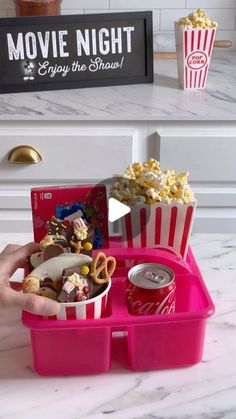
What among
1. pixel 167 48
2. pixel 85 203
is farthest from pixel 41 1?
pixel 85 203

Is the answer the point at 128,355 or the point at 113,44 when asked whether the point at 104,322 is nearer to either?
the point at 128,355

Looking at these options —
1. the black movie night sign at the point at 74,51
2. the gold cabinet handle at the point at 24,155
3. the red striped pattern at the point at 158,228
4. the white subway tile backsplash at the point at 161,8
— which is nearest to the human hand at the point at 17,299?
the red striped pattern at the point at 158,228

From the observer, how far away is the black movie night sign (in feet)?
6.15

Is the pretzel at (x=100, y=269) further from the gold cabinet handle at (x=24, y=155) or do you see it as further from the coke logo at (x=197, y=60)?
the coke logo at (x=197, y=60)

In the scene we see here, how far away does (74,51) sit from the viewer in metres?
1.91

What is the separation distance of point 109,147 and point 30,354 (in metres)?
1.02

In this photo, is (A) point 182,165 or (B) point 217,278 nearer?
(B) point 217,278

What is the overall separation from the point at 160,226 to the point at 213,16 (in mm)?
1598

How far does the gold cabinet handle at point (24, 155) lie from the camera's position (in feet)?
5.95

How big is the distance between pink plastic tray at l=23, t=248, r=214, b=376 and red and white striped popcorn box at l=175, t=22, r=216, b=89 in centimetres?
116

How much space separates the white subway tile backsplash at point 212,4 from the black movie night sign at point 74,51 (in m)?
0.43

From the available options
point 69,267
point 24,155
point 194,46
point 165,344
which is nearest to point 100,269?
point 69,267

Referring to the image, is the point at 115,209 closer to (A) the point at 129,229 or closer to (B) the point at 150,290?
(A) the point at 129,229

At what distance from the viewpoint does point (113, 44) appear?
6.33ft
